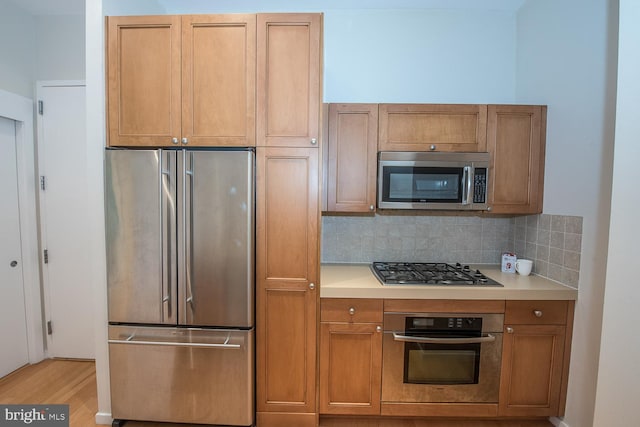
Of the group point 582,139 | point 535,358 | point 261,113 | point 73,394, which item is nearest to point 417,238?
point 535,358

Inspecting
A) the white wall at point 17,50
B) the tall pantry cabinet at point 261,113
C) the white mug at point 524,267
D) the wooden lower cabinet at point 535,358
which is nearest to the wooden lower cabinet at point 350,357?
the tall pantry cabinet at point 261,113

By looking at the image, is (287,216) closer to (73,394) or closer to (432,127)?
(432,127)

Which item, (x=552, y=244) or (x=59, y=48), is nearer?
(x=552, y=244)

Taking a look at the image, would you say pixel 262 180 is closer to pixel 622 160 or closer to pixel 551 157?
pixel 622 160

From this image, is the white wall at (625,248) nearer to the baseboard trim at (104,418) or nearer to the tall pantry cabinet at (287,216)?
the tall pantry cabinet at (287,216)

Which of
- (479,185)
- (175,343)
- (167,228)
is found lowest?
(175,343)

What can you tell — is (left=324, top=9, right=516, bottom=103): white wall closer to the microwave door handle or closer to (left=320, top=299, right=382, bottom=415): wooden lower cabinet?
the microwave door handle

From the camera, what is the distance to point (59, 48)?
2.34 metres

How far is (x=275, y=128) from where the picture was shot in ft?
5.59

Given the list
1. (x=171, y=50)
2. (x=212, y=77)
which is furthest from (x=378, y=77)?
(x=171, y=50)

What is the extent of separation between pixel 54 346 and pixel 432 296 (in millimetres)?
3271

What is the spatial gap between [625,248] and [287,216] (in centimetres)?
157

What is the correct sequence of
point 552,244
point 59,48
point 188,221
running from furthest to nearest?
point 59,48 → point 552,244 → point 188,221

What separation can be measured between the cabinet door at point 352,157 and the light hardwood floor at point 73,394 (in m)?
1.50
